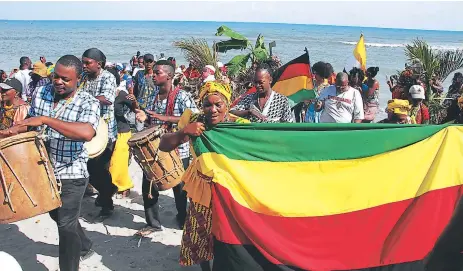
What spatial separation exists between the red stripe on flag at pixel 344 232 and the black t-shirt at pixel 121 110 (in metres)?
3.20

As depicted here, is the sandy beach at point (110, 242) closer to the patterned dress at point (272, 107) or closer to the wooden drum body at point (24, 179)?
the wooden drum body at point (24, 179)

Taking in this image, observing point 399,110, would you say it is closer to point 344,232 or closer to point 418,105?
point 418,105

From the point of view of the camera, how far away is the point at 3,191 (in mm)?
3840

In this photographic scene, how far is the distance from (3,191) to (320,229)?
249 centimetres

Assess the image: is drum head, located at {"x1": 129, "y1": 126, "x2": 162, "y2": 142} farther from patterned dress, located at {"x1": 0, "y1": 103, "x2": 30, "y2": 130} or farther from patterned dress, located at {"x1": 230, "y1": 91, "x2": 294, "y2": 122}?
patterned dress, located at {"x1": 0, "y1": 103, "x2": 30, "y2": 130}

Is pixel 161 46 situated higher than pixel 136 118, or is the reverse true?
pixel 136 118

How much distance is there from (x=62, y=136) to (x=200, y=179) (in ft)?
4.43

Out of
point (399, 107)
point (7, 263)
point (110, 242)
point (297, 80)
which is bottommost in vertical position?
point (110, 242)

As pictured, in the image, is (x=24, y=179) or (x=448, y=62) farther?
(x=448, y=62)

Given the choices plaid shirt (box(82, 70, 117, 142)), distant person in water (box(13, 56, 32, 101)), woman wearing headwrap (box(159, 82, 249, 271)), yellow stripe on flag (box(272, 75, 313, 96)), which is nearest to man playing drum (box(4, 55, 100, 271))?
woman wearing headwrap (box(159, 82, 249, 271))

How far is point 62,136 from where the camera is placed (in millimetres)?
4438

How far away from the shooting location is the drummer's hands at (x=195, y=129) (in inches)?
160

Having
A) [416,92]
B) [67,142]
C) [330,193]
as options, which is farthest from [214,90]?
[416,92]

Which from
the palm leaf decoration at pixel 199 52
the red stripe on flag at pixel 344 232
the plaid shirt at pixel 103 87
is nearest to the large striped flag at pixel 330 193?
the red stripe on flag at pixel 344 232
